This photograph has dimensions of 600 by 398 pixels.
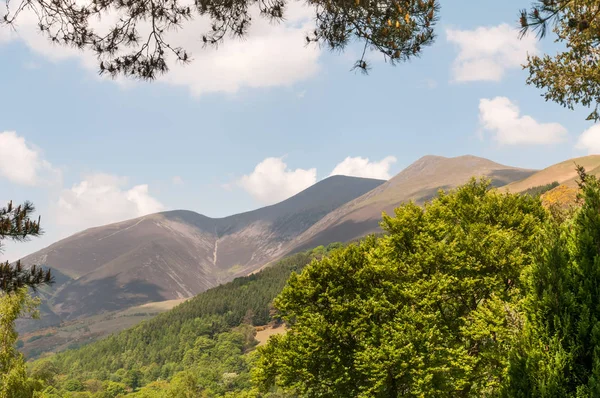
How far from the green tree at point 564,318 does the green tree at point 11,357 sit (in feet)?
67.2

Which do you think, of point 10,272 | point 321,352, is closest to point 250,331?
point 321,352

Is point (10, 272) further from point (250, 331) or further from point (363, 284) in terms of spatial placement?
point (250, 331)

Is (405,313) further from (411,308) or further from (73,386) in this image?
(73,386)

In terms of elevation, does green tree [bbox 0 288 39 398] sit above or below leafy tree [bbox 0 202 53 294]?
below

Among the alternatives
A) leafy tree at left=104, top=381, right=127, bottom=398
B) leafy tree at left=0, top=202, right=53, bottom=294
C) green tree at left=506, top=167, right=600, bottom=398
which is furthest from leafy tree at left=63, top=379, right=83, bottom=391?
green tree at left=506, top=167, right=600, bottom=398

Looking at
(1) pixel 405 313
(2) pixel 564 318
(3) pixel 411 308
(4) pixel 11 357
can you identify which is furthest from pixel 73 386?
(2) pixel 564 318

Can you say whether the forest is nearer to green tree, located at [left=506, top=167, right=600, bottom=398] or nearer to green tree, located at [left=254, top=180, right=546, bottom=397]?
green tree, located at [left=254, top=180, right=546, bottom=397]

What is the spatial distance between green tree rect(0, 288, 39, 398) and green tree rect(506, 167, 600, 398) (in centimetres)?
2049

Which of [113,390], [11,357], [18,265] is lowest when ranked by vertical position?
[113,390]

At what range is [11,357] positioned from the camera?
806 inches

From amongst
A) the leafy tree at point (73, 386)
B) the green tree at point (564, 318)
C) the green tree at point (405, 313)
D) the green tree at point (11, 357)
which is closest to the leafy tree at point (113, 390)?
the leafy tree at point (73, 386)

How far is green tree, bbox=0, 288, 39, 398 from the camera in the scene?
19344 mm

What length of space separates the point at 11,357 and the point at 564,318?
23.7 m

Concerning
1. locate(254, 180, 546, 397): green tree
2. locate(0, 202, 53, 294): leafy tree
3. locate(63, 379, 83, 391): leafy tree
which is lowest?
locate(63, 379, 83, 391): leafy tree
